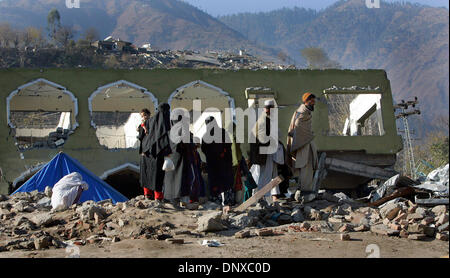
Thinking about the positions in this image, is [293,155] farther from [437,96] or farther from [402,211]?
[437,96]

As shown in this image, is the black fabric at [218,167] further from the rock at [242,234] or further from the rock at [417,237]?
the rock at [417,237]

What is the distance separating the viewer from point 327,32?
88.0m

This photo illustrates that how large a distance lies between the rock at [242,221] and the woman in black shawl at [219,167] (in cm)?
143

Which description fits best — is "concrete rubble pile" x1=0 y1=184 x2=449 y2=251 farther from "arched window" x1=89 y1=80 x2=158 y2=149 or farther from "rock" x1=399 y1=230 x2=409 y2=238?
"arched window" x1=89 y1=80 x2=158 y2=149

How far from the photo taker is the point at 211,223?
682 cm

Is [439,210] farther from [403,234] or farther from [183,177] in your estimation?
[183,177]

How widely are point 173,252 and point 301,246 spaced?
4.19 ft

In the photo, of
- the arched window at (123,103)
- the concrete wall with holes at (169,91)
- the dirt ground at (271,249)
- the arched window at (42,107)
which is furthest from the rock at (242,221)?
the arched window at (42,107)

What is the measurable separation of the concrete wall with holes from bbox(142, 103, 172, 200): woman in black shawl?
446 inches

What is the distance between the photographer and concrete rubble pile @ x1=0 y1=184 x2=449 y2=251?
21.4 feet

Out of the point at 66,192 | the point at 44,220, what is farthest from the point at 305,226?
the point at 66,192

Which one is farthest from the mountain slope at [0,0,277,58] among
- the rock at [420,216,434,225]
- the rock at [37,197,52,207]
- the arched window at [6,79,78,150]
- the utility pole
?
the rock at [420,216,434,225]

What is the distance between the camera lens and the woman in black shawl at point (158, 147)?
8242mm

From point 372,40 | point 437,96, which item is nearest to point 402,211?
point 437,96
